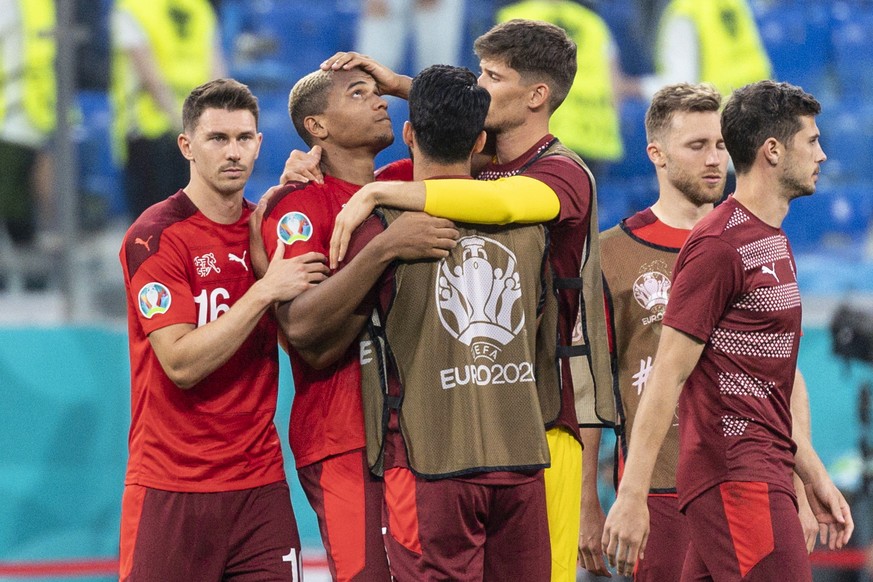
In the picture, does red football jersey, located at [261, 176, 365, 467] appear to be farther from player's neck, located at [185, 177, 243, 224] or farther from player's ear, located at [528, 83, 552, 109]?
player's ear, located at [528, 83, 552, 109]

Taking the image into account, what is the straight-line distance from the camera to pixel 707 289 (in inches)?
128

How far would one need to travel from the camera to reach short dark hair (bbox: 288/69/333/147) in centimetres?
357

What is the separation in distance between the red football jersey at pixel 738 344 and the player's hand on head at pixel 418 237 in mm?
716

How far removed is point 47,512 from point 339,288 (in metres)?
4.33

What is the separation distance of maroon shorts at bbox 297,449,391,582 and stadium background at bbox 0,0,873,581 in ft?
11.0

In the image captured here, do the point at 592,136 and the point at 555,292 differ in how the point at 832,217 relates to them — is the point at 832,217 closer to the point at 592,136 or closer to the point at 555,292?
the point at 592,136

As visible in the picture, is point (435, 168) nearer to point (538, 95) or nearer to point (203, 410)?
point (538, 95)

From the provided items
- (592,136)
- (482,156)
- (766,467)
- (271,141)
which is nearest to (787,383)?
(766,467)

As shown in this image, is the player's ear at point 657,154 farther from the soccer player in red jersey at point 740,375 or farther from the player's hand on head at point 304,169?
the player's hand on head at point 304,169

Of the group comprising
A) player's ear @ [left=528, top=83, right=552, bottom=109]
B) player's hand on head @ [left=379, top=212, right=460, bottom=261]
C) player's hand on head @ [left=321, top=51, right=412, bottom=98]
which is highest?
player's hand on head @ [left=321, top=51, right=412, bottom=98]

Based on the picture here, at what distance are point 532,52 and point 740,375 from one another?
1.05 metres

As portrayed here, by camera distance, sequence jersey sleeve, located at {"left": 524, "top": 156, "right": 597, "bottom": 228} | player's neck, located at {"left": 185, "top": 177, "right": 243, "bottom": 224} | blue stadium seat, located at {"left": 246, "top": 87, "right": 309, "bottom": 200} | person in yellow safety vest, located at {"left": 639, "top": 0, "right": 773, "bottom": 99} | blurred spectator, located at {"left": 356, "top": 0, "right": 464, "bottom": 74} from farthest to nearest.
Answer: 1. person in yellow safety vest, located at {"left": 639, "top": 0, "right": 773, "bottom": 99}
2. blue stadium seat, located at {"left": 246, "top": 87, "right": 309, "bottom": 200}
3. blurred spectator, located at {"left": 356, "top": 0, "right": 464, "bottom": 74}
4. player's neck, located at {"left": 185, "top": 177, "right": 243, "bottom": 224}
5. jersey sleeve, located at {"left": 524, "top": 156, "right": 597, "bottom": 228}

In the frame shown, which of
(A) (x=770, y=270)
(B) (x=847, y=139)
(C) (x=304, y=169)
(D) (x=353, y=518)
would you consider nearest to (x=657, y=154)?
(A) (x=770, y=270)

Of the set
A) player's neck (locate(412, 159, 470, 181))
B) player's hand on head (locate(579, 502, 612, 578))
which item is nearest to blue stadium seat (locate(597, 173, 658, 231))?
player's hand on head (locate(579, 502, 612, 578))
